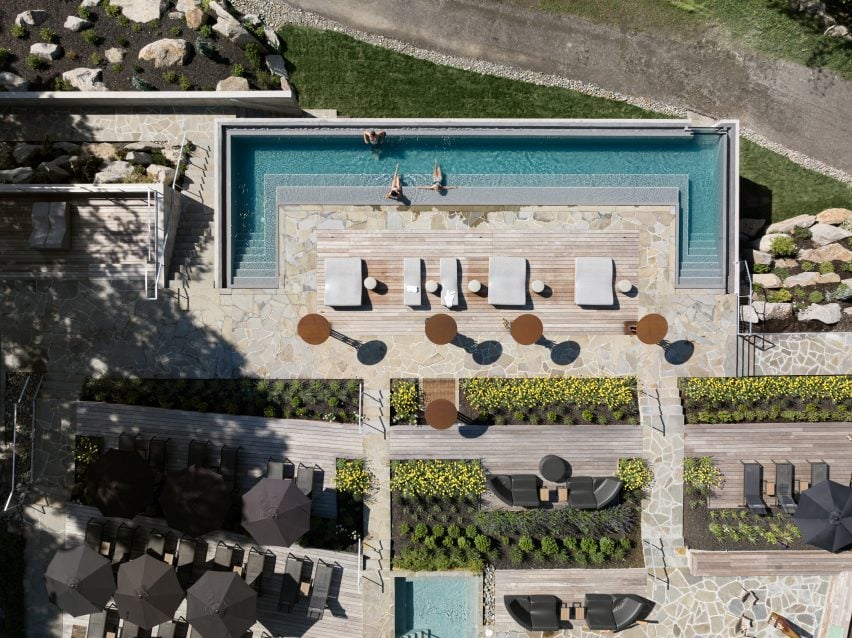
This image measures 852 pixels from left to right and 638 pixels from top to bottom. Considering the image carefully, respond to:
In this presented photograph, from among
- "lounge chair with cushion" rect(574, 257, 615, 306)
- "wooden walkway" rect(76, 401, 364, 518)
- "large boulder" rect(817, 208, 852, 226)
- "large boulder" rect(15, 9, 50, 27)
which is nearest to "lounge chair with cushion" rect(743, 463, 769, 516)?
"lounge chair with cushion" rect(574, 257, 615, 306)

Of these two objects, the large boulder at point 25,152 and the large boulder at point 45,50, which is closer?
the large boulder at point 45,50

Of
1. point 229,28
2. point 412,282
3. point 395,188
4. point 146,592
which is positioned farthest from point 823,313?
point 146,592

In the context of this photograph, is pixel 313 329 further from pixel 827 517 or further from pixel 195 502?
pixel 827 517

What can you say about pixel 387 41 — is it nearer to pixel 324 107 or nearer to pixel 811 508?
pixel 324 107

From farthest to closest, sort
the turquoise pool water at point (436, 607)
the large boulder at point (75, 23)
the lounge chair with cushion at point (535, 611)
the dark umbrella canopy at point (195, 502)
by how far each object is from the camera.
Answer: the large boulder at point (75, 23), the turquoise pool water at point (436, 607), the lounge chair with cushion at point (535, 611), the dark umbrella canopy at point (195, 502)

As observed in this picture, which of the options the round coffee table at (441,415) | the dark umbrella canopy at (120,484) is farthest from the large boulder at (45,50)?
the round coffee table at (441,415)

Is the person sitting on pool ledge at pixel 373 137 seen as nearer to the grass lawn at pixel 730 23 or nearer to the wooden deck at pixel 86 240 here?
the grass lawn at pixel 730 23

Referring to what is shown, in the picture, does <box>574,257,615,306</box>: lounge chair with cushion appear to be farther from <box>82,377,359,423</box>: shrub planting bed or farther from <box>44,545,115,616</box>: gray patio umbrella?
<box>44,545,115,616</box>: gray patio umbrella
